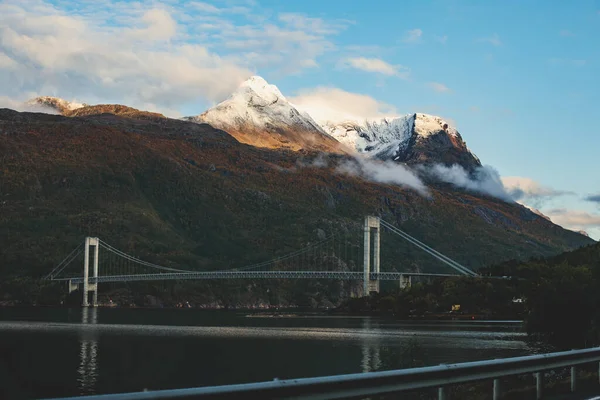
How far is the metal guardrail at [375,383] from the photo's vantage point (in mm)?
11742

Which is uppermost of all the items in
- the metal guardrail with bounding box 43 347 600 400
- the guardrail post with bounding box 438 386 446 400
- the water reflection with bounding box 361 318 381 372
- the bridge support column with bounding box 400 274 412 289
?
the metal guardrail with bounding box 43 347 600 400

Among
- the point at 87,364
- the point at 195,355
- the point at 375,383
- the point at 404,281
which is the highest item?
the point at 375,383

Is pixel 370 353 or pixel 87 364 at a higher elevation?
pixel 87 364

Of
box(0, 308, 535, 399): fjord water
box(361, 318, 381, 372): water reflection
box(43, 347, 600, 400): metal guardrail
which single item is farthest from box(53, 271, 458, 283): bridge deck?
box(43, 347, 600, 400): metal guardrail

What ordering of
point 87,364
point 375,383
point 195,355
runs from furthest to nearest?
point 195,355
point 87,364
point 375,383

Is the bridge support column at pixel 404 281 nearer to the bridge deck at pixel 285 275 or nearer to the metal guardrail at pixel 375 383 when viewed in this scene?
the bridge deck at pixel 285 275

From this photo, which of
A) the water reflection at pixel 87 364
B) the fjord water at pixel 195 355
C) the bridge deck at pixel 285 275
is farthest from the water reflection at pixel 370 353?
the bridge deck at pixel 285 275

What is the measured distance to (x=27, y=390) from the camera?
135 feet

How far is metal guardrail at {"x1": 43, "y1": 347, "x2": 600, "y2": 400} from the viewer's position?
11742 mm

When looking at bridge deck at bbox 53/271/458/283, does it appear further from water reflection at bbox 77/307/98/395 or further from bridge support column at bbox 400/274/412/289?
water reflection at bbox 77/307/98/395

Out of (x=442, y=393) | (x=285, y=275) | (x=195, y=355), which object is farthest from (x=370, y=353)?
(x=285, y=275)

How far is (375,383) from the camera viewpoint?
14.1 meters

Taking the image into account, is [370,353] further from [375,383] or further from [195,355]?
[375,383]

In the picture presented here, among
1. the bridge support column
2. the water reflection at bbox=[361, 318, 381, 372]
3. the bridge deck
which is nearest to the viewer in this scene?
the water reflection at bbox=[361, 318, 381, 372]
